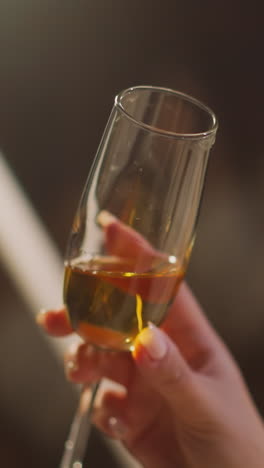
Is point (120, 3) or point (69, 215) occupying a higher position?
point (120, 3)

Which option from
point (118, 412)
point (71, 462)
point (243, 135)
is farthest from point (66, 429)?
point (243, 135)

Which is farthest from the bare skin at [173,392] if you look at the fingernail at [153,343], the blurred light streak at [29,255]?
the blurred light streak at [29,255]

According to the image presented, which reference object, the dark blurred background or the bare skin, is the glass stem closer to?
the bare skin

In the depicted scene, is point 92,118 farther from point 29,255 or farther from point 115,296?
point 115,296

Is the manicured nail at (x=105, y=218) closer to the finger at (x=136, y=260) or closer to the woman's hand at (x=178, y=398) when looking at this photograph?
the finger at (x=136, y=260)

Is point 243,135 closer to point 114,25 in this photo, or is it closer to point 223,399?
point 114,25

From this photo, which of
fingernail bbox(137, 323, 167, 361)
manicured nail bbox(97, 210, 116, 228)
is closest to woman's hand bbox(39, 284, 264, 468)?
fingernail bbox(137, 323, 167, 361)

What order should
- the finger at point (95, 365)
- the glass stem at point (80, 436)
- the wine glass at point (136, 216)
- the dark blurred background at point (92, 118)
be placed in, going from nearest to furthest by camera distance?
the wine glass at point (136, 216)
the glass stem at point (80, 436)
the finger at point (95, 365)
the dark blurred background at point (92, 118)
